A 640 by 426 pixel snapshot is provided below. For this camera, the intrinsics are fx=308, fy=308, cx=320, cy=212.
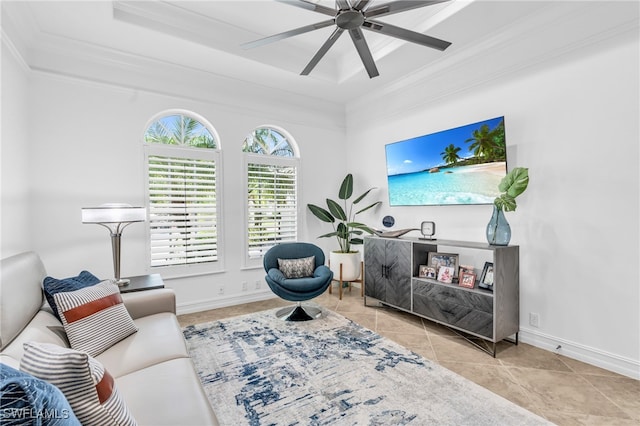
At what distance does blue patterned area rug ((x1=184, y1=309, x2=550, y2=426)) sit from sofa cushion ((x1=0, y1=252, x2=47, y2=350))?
3.92 feet

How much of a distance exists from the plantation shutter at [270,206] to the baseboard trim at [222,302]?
56 centimetres

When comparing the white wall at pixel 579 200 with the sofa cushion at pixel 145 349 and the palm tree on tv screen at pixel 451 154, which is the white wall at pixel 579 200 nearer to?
the palm tree on tv screen at pixel 451 154

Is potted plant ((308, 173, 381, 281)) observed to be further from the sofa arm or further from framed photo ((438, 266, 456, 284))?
the sofa arm

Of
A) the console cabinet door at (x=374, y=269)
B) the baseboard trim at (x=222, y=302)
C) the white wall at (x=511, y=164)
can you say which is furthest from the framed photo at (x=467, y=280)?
the baseboard trim at (x=222, y=302)

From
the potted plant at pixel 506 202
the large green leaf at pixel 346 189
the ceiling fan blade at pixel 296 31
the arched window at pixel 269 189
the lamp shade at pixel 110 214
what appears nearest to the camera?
the ceiling fan blade at pixel 296 31

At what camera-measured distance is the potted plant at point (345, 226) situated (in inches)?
181

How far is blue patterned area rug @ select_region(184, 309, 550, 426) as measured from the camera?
6.37ft

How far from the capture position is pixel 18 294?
5.49ft

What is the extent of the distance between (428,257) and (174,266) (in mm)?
3116

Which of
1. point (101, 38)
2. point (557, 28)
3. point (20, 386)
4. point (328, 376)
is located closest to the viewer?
point (20, 386)

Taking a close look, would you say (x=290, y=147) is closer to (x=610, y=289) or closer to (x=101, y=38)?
(x=101, y=38)

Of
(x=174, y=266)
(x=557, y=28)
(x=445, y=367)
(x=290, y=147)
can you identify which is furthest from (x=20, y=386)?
(x=290, y=147)

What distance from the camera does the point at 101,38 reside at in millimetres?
3143

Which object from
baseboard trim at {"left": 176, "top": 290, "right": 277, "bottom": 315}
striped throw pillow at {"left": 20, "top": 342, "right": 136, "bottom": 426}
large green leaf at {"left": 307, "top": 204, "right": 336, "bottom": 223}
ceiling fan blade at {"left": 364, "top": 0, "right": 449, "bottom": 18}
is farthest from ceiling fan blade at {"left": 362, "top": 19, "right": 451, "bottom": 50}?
baseboard trim at {"left": 176, "top": 290, "right": 277, "bottom": 315}
